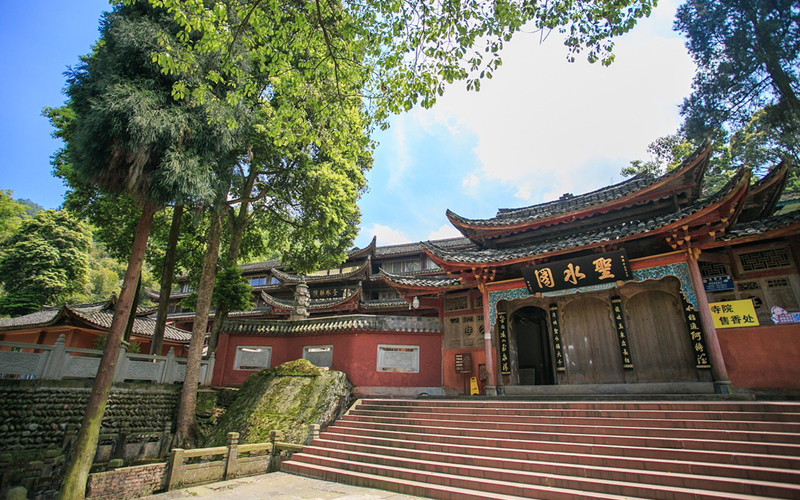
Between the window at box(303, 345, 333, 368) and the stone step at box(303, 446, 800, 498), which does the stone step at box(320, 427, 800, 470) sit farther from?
the window at box(303, 345, 333, 368)

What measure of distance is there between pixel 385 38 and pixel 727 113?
19.9 metres

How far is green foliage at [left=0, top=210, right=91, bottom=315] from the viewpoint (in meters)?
23.0

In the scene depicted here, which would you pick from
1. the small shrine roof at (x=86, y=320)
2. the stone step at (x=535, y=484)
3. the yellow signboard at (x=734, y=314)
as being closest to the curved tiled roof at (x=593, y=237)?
the yellow signboard at (x=734, y=314)

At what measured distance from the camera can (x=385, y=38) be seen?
6.22m

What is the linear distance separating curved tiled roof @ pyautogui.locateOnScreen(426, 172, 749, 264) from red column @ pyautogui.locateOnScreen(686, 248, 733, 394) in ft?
3.07

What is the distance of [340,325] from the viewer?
12.6 m

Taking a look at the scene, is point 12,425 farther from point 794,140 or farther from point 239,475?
point 794,140

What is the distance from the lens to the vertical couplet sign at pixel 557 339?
9766 millimetres

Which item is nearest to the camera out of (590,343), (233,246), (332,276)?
(590,343)

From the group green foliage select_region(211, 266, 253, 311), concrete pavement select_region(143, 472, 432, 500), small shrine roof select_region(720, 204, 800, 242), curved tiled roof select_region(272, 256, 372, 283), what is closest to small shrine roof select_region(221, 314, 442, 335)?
green foliage select_region(211, 266, 253, 311)

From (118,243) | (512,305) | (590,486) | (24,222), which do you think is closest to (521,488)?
(590,486)

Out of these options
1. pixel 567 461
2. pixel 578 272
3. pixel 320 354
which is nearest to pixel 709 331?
pixel 578 272

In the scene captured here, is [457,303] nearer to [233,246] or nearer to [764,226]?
[764,226]

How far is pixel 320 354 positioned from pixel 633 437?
9.44 meters
